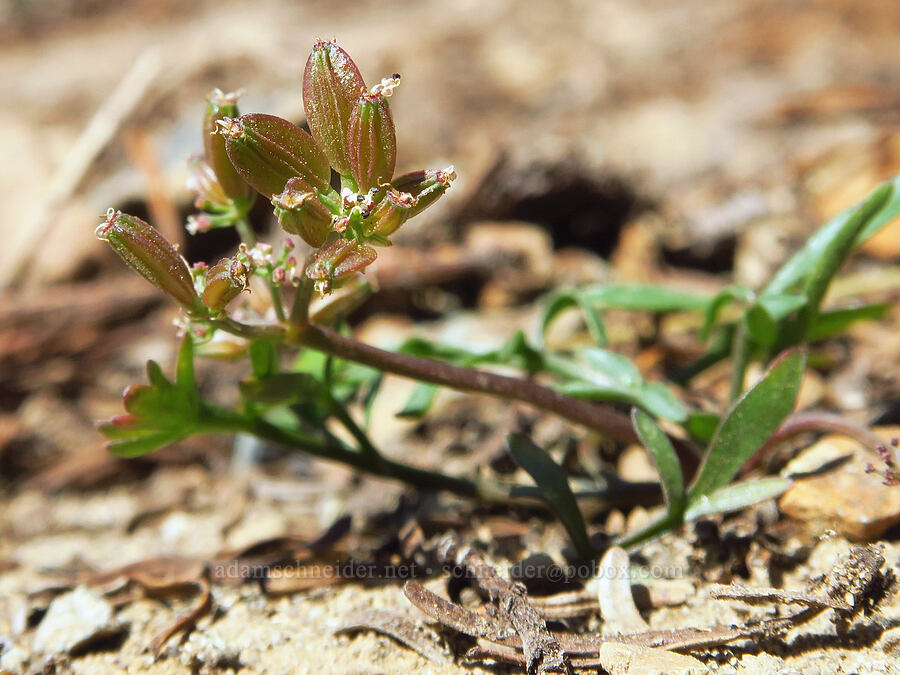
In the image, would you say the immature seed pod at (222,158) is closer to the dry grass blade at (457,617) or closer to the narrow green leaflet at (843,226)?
the dry grass blade at (457,617)

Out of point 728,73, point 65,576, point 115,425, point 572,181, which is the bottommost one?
point 65,576

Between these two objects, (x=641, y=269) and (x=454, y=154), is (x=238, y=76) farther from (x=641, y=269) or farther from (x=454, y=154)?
(x=641, y=269)

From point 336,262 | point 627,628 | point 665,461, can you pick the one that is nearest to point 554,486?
point 665,461

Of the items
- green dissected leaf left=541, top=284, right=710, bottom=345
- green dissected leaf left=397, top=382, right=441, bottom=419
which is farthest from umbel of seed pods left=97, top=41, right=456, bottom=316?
green dissected leaf left=541, top=284, right=710, bottom=345

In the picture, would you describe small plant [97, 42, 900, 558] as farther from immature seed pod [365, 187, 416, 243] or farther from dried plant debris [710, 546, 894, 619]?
dried plant debris [710, 546, 894, 619]

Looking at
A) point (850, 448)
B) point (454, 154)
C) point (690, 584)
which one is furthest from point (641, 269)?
point (690, 584)

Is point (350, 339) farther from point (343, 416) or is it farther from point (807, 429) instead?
point (807, 429)

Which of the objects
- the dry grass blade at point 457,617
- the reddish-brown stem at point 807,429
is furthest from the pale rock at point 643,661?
the reddish-brown stem at point 807,429
